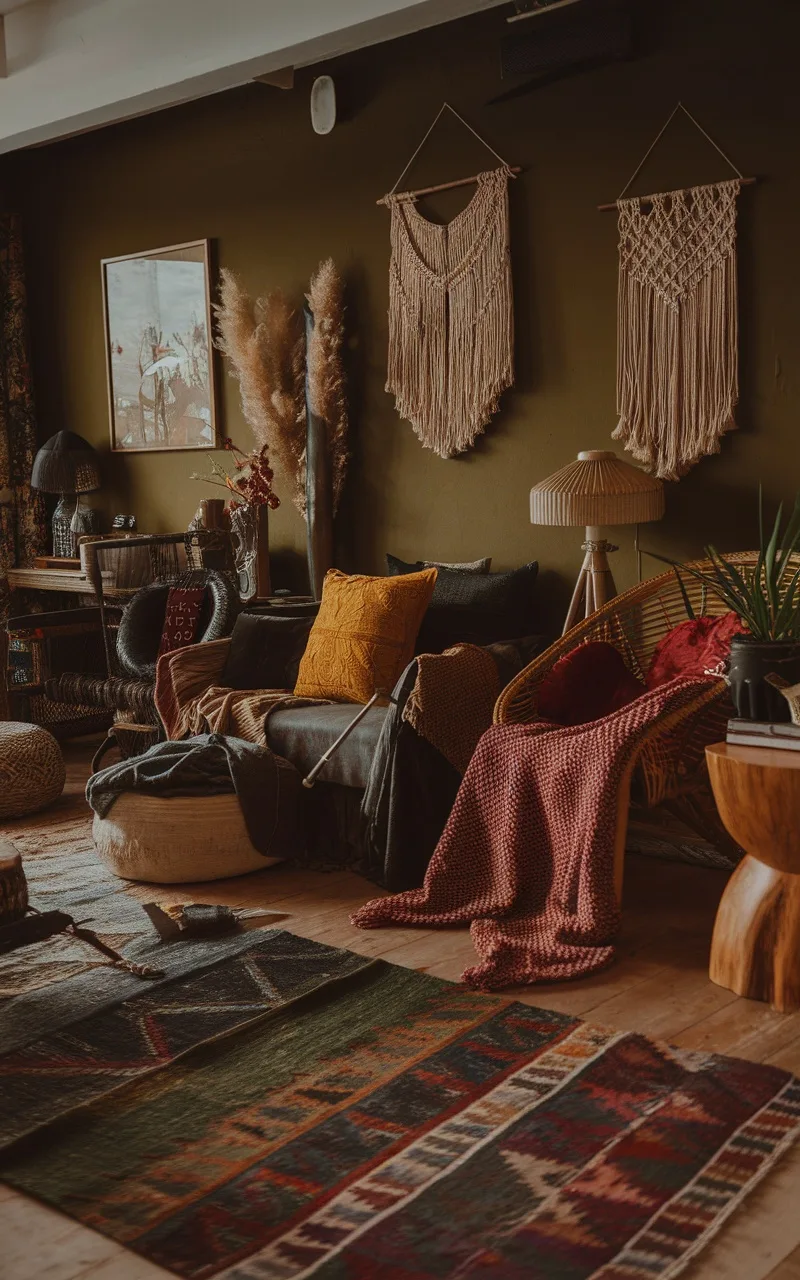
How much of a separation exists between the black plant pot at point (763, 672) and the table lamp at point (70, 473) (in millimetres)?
4090

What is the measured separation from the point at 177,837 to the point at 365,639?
943 mm

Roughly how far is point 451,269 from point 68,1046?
3.22 m

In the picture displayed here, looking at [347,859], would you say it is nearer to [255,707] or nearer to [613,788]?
[255,707]

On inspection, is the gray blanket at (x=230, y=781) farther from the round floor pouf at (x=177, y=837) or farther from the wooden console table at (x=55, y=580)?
the wooden console table at (x=55, y=580)

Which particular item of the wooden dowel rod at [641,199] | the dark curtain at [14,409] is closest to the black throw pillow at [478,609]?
the wooden dowel rod at [641,199]

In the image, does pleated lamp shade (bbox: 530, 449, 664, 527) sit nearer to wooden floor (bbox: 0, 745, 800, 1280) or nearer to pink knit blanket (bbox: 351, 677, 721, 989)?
pink knit blanket (bbox: 351, 677, 721, 989)

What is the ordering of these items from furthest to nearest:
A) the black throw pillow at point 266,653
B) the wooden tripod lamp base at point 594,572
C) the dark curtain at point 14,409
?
1. the dark curtain at point 14,409
2. the black throw pillow at point 266,653
3. the wooden tripod lamp base at point 594,572

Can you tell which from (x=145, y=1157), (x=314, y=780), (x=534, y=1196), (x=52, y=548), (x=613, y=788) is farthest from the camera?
(x=52, y=548)

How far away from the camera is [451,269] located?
191 inches

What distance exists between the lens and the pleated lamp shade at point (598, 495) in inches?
158

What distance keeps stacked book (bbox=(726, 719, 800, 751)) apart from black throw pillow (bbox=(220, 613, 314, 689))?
75.3 inches

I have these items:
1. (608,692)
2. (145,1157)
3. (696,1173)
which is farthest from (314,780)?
(696,1173)

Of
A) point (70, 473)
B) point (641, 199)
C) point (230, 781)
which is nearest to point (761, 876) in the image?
point (230, 781)

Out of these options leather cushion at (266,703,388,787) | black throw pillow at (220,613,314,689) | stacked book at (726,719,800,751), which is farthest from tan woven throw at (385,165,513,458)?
stacked book at (726,719,800,751)
